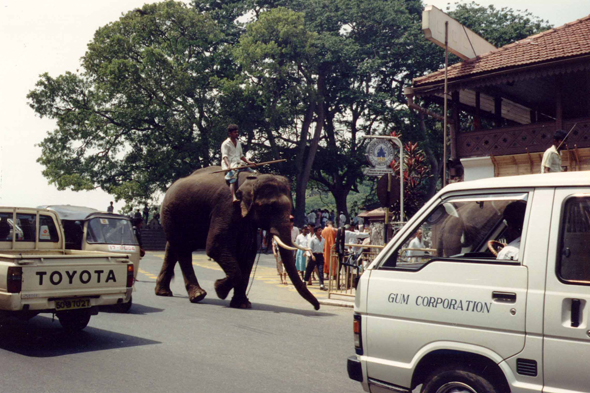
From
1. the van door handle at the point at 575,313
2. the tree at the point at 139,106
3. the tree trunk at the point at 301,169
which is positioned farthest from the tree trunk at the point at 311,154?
the van door handle at the point at 575,313

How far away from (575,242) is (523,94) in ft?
57.1

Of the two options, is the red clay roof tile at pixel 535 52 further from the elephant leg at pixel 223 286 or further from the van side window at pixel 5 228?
the van side window at pixel 5 228

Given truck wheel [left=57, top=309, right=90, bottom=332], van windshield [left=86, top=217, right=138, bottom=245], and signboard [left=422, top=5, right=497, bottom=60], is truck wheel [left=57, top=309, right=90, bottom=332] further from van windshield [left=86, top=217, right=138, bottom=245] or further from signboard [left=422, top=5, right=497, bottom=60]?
signboard [left=422, top=5, right=497, bottom=60]

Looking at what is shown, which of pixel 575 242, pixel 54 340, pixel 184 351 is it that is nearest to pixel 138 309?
pixel 54 340

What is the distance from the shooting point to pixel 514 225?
4.62m

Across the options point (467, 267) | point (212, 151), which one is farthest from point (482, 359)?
point (212, 151)

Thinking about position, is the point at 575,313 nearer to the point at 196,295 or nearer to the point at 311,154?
the point at 196,295

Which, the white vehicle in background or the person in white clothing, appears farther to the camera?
the white vehicle in background

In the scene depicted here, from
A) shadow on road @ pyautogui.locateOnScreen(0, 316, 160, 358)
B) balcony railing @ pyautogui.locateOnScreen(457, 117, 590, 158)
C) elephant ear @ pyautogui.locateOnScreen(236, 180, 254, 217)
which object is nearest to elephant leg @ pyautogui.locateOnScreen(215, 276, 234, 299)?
elephant ear @ pyautogui.locateOnScreen(236, 180, 254, 217)

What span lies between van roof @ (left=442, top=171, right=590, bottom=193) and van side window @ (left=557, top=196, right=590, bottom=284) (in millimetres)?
116

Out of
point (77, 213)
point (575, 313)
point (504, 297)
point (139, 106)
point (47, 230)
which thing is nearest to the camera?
point (575, 313)

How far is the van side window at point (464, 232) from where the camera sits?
464 centimetres

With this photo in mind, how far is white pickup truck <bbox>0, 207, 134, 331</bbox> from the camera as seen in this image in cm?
739

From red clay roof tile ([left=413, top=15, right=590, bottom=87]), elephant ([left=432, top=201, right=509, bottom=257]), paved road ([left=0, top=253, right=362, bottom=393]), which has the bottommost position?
paved road ([left=0, top=253, right=362, bottom=393])
